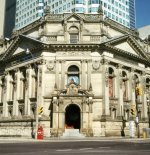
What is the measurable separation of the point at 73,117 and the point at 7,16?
12111 cm

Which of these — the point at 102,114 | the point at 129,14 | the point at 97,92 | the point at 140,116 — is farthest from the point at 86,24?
the point at 129,14

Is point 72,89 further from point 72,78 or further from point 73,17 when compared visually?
point 73,17

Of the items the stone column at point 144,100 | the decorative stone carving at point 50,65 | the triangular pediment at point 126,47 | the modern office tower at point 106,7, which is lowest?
the stone column at point 144,100

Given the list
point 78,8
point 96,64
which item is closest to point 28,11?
point 78,8

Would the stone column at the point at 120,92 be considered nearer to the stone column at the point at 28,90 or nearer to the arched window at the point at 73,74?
the arched window at the point at 73,74

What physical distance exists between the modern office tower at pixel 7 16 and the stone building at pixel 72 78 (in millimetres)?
98043

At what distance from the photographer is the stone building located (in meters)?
47.7

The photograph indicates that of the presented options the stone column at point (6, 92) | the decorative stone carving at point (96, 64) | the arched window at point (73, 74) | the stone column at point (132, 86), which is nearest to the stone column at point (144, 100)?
the stone column at point (132, 86)

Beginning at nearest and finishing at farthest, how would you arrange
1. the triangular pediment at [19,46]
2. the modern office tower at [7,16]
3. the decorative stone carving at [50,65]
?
1. the decorative stone carving at [50,65]
2. the triangular pediment at [19,46]
3. the modern office tower at [7,16]

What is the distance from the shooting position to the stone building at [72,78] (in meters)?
47.7

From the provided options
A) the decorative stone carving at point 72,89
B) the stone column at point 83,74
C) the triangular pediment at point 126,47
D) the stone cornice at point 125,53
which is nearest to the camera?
the decorative stone carving at point 72,89

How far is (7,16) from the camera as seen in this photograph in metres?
159

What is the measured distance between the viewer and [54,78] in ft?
167

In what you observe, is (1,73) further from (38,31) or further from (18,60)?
(38,31)
